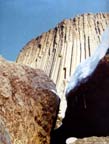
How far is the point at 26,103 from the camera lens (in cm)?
306

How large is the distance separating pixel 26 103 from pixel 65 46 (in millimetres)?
22554

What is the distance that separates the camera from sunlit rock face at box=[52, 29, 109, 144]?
3227 mm

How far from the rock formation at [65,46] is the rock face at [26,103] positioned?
18258 mm

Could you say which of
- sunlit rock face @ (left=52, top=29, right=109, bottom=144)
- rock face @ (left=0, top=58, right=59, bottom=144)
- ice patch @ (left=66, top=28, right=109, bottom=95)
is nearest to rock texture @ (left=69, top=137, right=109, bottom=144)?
sunlit rock face @ (left=52, top=29, right=109, bottom=144)

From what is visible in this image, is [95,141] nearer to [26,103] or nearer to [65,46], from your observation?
[26,103]

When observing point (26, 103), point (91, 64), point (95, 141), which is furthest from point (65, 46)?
point (95, 141)

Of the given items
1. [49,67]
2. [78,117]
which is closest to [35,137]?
[78,117]

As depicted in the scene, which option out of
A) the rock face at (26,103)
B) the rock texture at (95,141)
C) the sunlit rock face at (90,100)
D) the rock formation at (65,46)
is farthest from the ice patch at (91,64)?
the rock formation at (65,46)

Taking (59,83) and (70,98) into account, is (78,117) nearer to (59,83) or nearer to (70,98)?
(70,98)

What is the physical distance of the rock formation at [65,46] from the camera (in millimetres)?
23297

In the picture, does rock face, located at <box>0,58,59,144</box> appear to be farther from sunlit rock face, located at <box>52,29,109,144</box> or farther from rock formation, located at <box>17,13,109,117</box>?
rock formation, located at <box>17,13,109,117</box>

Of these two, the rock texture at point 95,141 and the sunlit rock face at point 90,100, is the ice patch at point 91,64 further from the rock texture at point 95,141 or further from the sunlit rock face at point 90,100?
the rock texture at point 95,141

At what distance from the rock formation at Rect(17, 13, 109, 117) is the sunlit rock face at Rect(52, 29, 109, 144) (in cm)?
1795

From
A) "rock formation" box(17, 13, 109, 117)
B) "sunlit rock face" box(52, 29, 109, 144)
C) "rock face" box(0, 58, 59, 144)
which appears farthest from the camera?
"rock formation" box(17, 13, 109, 117)
